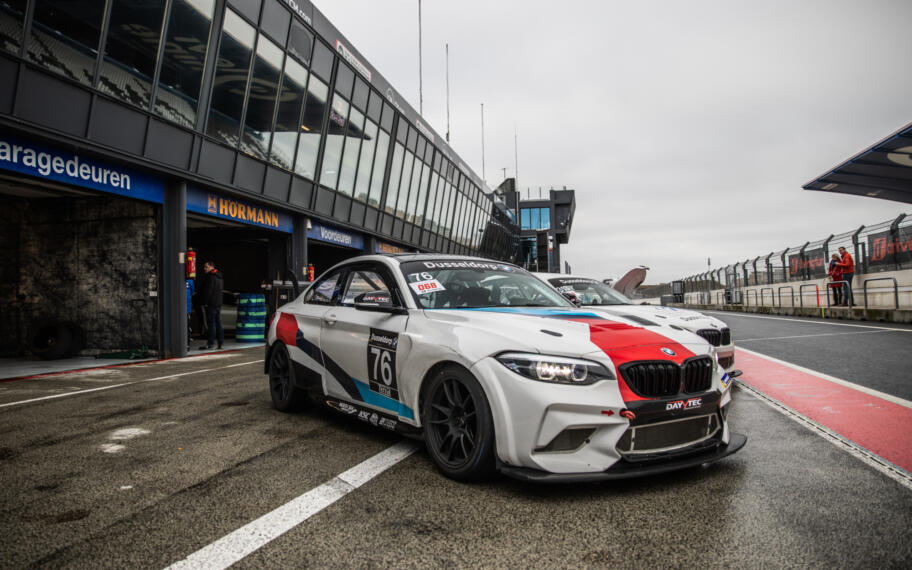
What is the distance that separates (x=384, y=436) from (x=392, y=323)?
3.32 ft

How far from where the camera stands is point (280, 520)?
2.62 m

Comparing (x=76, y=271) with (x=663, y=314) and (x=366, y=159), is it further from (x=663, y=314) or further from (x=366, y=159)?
(x=663, y=314)

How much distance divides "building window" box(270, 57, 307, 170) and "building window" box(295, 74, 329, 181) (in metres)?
0.30

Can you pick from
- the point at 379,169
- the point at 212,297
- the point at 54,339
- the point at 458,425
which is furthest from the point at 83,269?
the point at 458,425

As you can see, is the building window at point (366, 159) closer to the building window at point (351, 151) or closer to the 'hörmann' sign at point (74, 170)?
the building window at point (351, 151)

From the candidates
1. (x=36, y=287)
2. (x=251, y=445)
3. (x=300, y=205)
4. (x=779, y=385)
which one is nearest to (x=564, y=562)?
(x=251, y=445)

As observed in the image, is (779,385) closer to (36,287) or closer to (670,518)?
(670,518)

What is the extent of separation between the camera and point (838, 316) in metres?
19.1

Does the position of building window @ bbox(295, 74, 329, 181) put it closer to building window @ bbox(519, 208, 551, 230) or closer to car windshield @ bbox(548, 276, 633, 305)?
car windshield @ bbox(548, 276, 633, 305)

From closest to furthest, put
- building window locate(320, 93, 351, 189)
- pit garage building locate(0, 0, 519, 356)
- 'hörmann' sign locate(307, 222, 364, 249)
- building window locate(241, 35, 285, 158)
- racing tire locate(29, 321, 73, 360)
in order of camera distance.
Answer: pit garage building locate(0, 0, 519, 356)
racing tire locate(29, 321, 73, 360)
building window locate(241, 35, 285, 158)
building window locate(320, 93, 351, 189)
'hörmann' sign locate(307, 222, 364, 249)

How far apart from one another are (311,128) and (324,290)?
12879 mm

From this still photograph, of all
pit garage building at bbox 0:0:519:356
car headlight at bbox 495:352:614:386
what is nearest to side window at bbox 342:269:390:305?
car headlight at bbox 495:352:614:386

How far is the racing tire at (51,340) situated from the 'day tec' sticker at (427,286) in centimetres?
1043

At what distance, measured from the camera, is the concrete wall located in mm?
11562
